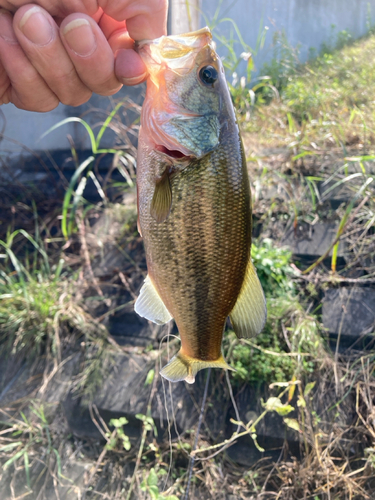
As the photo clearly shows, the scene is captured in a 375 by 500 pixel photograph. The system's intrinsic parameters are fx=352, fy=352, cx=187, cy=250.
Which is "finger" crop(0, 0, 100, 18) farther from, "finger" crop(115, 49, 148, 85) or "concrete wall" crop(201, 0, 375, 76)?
"concrete wall" crop(201, 0, 375, 76)

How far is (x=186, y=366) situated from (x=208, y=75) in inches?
36.9

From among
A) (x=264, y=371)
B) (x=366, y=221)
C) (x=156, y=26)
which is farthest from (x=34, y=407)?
(x=366, y=221)

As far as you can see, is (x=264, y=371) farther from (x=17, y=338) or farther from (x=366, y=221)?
(x=17, y=338)

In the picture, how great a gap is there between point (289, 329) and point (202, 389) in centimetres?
72

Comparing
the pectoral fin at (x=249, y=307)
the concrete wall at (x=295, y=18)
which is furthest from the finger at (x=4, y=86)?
the concrete wall at (x=295, y=18)

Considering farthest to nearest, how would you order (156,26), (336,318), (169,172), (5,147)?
(5,147) → (336,318) → (156,26) → (169,172)

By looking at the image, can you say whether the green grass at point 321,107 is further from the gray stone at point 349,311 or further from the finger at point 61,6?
the finger at point 61,6

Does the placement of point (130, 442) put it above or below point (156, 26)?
below

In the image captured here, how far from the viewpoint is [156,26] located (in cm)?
128

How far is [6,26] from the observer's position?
118 centimetres

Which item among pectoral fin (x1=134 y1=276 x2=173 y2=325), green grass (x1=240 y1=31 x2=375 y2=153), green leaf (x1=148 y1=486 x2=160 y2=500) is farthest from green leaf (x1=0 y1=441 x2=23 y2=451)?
green grass (x1=240 y1=31 x2=375 y2=153)

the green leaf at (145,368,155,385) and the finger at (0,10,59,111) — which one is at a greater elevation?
the finger at (0,10,59,111)

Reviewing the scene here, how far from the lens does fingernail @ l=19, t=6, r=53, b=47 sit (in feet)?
3.58

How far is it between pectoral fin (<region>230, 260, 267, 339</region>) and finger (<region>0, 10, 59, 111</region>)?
102 cm
